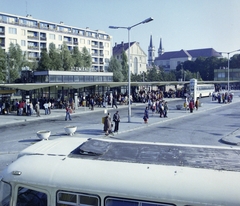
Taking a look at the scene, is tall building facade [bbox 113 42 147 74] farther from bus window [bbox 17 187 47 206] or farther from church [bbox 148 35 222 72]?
bus window [bbox 17 187 47 206]

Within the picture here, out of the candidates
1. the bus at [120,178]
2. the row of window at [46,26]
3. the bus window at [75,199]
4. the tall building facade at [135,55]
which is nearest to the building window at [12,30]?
the row of window at [46,26]

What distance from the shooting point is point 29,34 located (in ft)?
231

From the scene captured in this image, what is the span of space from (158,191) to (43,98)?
31847mm

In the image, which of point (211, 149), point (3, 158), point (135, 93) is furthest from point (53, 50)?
point (211, 149)

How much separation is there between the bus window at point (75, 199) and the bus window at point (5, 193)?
0.98m

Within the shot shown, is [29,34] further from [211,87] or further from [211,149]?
[211,149]

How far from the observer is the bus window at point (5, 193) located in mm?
5130

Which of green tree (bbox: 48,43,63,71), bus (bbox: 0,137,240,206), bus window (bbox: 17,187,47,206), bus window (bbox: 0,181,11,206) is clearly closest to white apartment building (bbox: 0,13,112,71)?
green tree (bbox: 48,43,63,71)

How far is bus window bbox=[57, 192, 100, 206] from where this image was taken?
4.76 meters

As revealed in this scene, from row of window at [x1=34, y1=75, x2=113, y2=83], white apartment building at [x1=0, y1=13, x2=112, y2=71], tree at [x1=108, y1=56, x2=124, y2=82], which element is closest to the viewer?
row of window at [x1=34, y1=75, x2=113, y2=83]

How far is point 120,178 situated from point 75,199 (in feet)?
2.75

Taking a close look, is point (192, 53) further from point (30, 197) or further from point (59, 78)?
point (30, 197)

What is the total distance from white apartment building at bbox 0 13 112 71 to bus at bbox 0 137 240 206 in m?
54.6

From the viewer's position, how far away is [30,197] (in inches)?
200
